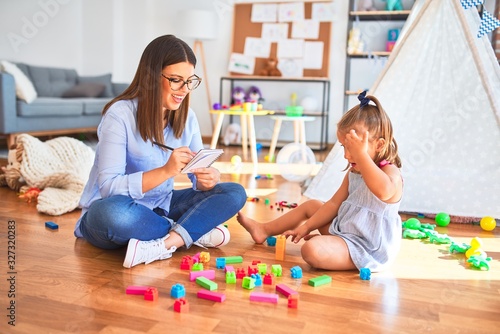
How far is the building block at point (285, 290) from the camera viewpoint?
127 cm

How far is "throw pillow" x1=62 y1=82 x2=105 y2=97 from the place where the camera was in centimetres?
486

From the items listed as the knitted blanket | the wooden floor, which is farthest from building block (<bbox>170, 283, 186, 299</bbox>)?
the knitted blanket

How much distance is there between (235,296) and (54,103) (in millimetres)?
3370

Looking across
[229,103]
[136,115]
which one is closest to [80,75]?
[229,103]

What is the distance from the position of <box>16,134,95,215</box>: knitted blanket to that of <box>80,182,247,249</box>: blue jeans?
0.66 metres

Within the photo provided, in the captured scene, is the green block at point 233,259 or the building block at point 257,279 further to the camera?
the green block at point 233,259

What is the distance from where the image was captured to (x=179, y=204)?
5.70ft

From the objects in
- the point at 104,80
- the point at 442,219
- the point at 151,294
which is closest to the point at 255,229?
the point at 151,294

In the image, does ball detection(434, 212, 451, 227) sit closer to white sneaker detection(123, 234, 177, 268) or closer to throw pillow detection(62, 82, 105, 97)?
white sneaker detection(123, 234, 177, 268)

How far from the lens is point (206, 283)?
51.9 inches

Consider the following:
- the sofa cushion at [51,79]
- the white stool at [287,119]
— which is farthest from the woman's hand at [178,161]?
the sofa cushion at [51,79]

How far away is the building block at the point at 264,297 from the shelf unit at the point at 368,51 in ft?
11.9

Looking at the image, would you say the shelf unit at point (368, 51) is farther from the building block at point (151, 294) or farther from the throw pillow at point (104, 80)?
the building block at point (151, 294)

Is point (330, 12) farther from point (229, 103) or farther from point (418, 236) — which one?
point (418, 236)
